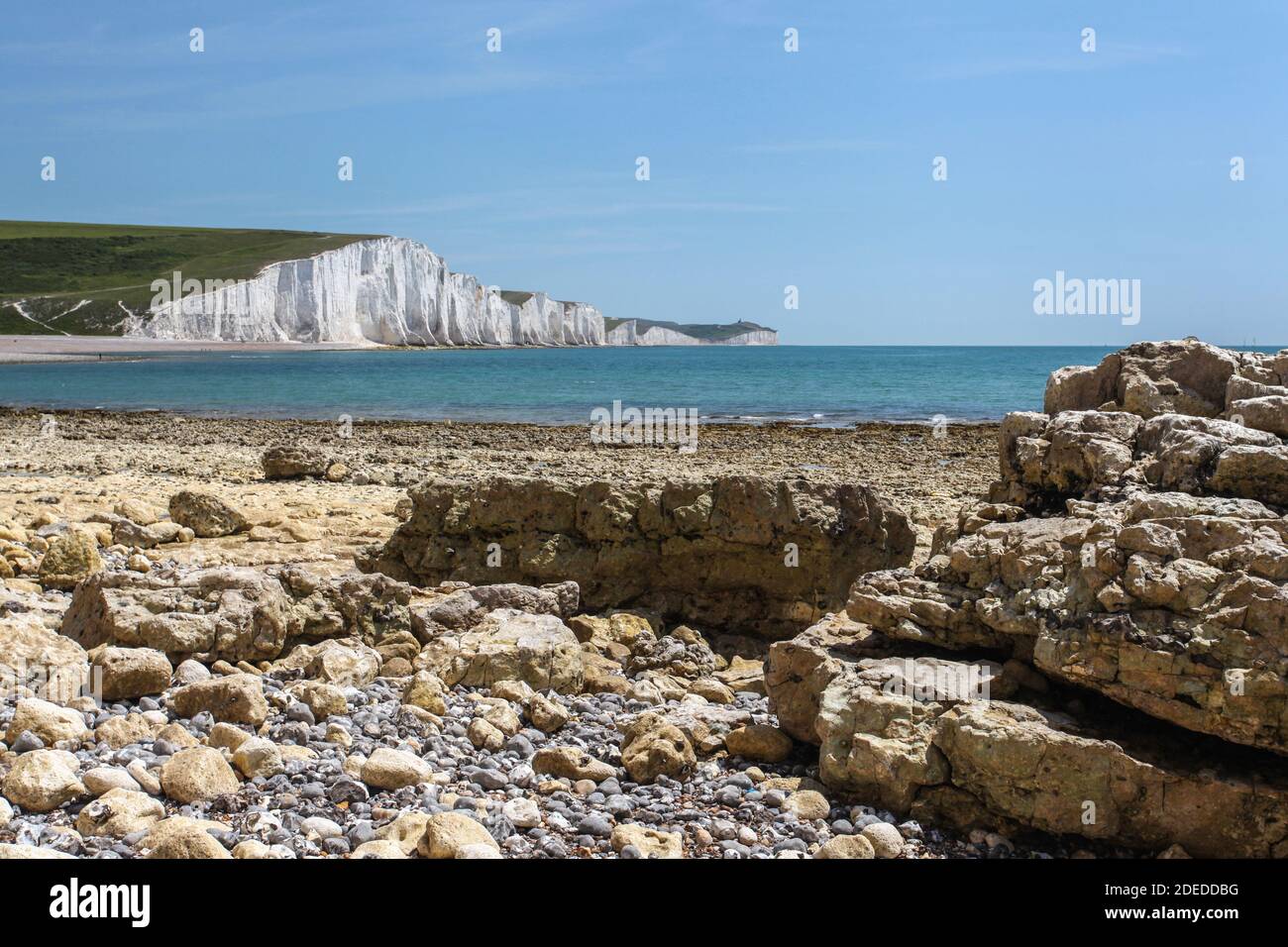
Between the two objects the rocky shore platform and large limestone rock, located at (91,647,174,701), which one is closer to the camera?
the rocky shore platform

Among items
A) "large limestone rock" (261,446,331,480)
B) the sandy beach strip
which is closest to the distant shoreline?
the sandy beach strip

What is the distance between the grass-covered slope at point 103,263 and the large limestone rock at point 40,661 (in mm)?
100826

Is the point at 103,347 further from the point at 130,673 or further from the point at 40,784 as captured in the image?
the point at 40,784

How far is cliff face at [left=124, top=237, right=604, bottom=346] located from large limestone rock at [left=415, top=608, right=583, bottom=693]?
101 meters

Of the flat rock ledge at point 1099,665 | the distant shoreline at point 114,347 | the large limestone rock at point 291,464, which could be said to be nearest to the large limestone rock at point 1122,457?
the flat rock ledge at point 1099,665

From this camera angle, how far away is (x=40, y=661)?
18.6ft

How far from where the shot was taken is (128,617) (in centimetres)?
603

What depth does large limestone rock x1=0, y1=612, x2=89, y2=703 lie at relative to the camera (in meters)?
5.40

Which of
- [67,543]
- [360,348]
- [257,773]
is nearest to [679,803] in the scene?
[257,773]

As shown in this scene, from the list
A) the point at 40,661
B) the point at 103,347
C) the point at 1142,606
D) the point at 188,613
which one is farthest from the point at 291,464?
the point at 103,347

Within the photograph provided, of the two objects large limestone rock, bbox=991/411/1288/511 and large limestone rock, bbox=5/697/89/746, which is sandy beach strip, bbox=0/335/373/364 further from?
large limestone rock, bbox=991/411/1288/511

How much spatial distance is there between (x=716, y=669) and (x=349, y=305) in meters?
106

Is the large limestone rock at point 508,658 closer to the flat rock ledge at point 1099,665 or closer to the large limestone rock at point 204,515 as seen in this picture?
the flat rock ledge at point 1099,665
